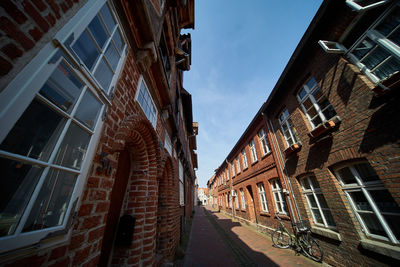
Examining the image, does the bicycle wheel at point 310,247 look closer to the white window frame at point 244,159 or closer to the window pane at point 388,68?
the window pane at point 388,68

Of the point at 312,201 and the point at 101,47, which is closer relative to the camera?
the point at 101,47

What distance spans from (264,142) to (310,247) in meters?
5.02

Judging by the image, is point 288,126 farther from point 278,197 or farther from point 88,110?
point 88,110

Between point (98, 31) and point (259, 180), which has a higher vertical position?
point (98, 31)

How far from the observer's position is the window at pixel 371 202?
3.07 metres

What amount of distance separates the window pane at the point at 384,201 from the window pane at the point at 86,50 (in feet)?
19.7

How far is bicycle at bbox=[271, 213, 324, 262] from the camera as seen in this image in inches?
182

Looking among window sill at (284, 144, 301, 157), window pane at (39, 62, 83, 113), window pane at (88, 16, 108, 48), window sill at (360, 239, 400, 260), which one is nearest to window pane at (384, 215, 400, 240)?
window sill at (360, 239, 400, 260)

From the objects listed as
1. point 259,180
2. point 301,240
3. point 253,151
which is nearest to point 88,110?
point 301,240

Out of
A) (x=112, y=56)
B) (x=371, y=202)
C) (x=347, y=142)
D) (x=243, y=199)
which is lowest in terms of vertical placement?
(x=371, y=202)

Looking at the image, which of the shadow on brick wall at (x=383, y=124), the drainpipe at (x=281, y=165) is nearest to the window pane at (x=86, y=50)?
the shadow on brick wall at (x=383, y=124)

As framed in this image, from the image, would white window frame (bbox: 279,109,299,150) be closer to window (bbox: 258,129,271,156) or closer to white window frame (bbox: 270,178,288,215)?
window (bbox: 258,129,271,156)

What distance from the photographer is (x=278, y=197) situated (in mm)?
7105

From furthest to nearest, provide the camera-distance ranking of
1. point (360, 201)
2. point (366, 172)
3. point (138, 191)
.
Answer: point (360, 201) < point (366, 172) < point (138, 191)
